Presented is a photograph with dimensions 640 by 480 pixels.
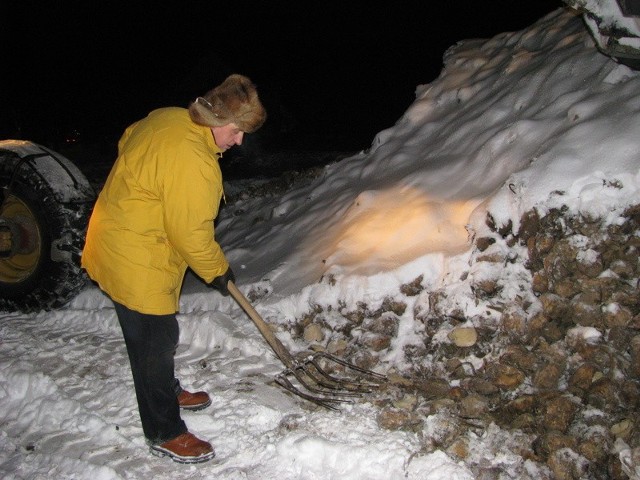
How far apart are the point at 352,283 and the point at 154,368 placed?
1.70 meters

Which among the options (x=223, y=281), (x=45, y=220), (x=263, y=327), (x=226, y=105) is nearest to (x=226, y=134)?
(x=226, y=105)

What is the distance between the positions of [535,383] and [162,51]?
47.0ft

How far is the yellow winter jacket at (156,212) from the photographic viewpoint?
7.99 ft

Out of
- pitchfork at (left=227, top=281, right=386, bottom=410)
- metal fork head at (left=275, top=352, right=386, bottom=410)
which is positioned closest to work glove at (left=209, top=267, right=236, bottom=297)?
pitchfork at (left=227, top=281, right=386, bottom=410)

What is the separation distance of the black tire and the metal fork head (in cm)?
228

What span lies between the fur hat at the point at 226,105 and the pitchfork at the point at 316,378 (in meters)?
1.00

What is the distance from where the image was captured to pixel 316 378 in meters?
3.37

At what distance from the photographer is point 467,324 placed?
11.2ft

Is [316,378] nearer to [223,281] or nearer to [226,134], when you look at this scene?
[223,281]

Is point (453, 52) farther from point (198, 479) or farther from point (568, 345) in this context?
point (198, 479)

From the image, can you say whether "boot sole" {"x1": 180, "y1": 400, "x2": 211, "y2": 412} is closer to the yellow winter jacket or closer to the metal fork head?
the metal fork head

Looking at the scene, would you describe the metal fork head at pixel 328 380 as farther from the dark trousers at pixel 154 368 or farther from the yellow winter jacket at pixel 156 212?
the yellow winter jacket at pixel 156 212

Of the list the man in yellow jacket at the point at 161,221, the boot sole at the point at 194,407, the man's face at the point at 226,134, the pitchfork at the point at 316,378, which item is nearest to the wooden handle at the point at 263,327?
the pitchfork at the point at 316,378

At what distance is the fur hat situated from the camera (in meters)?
2.52
